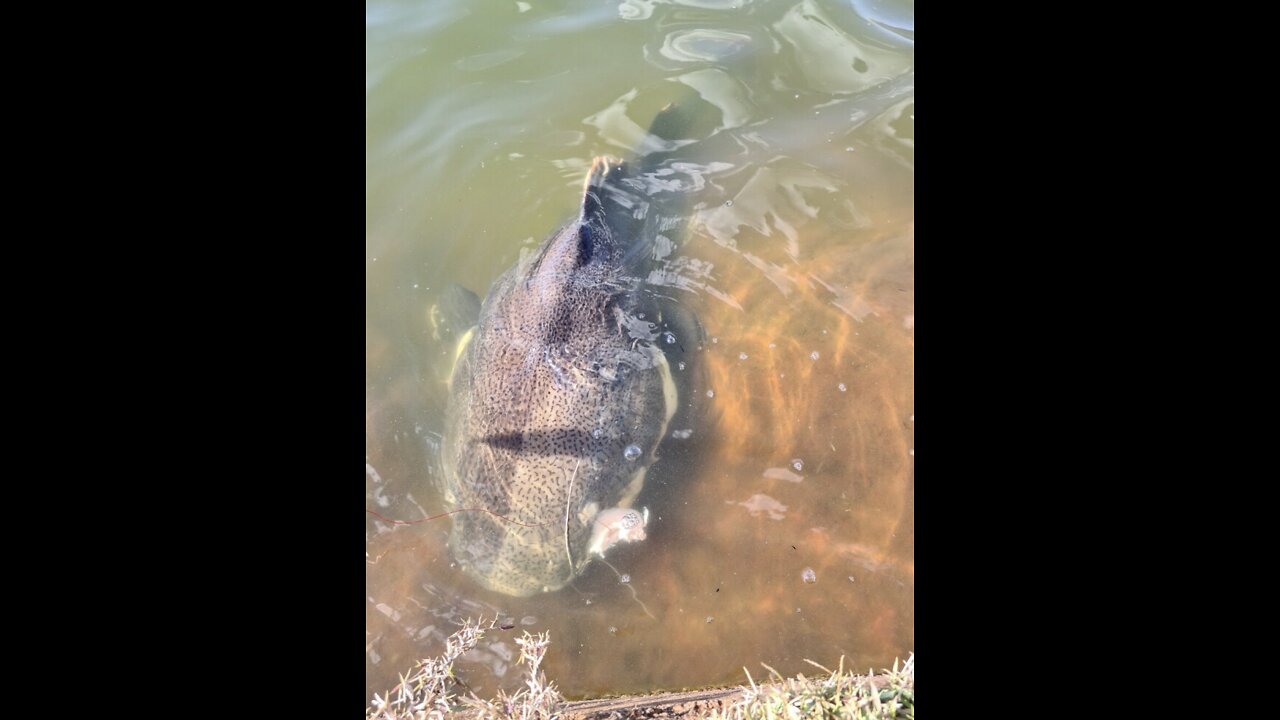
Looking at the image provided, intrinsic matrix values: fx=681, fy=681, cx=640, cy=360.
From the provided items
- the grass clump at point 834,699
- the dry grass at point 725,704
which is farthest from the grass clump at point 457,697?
the grass clump at point 834,699

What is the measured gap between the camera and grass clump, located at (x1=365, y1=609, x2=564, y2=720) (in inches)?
137

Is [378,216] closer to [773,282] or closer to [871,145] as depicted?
[773,282]

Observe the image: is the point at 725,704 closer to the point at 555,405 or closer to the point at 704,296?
the point at 555,405

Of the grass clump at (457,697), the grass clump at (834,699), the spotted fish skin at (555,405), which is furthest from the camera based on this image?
the spotted fish skin at (555,405)

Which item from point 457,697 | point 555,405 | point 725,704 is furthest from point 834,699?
point 555,405

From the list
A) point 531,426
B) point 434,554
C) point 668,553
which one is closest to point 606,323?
point 531,426

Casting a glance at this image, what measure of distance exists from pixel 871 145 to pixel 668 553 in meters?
3.37

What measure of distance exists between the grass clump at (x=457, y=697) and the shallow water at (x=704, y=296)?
20 centimetres

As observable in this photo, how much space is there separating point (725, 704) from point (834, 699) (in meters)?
0.68

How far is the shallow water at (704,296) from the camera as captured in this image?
4.30 meters

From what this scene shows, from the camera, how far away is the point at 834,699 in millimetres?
3404

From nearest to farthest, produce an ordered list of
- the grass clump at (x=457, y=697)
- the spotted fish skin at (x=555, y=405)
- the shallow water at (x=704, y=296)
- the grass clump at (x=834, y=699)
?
the grass clump at (x=834, y=699) < the grass clump at (x=457, y=697) < the shallow water at (x=704, y=296) < the spotted fish skin at (x=555, y=405)

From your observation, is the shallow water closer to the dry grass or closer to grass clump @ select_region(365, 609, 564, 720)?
grass clump @ select_region(365, 609, 564, 720)

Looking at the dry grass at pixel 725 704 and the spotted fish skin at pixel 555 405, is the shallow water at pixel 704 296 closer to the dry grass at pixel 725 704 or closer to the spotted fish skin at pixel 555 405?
the spotted fish skin at pixel 555 405
